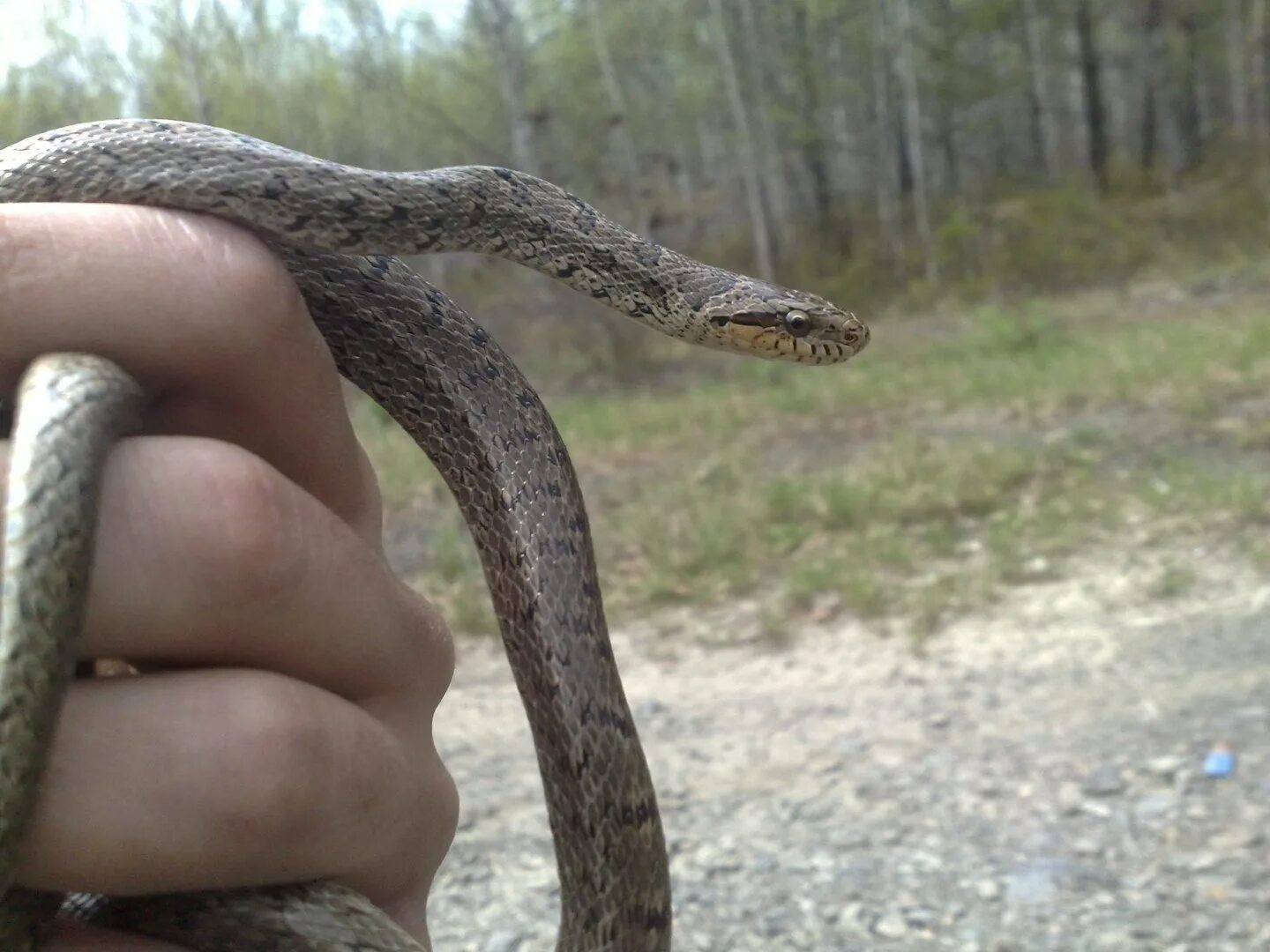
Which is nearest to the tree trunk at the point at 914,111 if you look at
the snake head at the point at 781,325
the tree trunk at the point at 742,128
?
the tree trunk at the point at 742,128

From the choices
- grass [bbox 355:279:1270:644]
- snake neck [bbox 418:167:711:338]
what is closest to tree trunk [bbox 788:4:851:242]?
grass [bbox 355:279:1270:644]

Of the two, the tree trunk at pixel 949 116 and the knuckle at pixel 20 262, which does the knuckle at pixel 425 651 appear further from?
the tree trunk at pixel 949 116

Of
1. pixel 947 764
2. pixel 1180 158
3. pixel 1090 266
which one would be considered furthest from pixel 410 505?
pixel 1180 158

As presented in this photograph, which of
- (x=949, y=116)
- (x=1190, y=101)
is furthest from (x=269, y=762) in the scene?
(x=1190, y=101)

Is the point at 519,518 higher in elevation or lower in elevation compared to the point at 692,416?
higher

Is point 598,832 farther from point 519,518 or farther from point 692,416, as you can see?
point 692,416

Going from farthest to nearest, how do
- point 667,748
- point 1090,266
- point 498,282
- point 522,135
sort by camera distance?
point 1090,266 → point 522,135 → point 498,282 → point 667,748

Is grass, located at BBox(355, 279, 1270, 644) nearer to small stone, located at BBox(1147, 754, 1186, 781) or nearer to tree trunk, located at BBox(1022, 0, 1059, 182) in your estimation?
small stone, located at BBox(1147, 754, 1186, 781)
